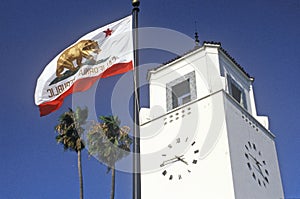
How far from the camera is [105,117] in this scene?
83.4 feet

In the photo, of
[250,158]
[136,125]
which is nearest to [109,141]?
[250,158]

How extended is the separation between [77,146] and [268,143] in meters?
10.2

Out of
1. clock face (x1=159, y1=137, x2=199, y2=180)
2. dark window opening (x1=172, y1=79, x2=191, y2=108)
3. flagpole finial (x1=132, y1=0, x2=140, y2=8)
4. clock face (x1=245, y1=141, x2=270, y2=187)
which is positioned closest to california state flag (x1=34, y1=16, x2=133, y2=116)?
flagpole finial (x1=132, y1=0, x2=140, y2=8)

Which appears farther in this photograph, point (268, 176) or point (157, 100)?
point (157, 100)

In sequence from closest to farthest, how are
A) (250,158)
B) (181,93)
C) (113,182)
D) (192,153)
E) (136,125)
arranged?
(136,125), (192,153), (250,158), (181,93), (113,182)

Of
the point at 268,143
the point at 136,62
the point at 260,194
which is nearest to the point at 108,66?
the point at 136,62

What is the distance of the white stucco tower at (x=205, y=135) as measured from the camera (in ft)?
51.3

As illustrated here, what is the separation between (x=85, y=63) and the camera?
13453 mm

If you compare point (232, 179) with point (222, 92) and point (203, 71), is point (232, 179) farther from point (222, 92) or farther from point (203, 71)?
point (203, 71)

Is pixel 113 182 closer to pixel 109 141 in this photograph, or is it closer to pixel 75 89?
pixel 109 141

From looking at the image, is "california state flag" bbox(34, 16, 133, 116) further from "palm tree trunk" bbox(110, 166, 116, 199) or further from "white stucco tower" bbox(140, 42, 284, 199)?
"palm tree trunk" bbox(110, 166, 116, 199)

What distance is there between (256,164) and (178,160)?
271 centimetres

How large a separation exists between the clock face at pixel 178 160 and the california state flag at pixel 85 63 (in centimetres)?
472

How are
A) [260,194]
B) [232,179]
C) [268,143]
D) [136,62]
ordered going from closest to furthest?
[136,62]
[232,179]
[260,194]
[268,143]
